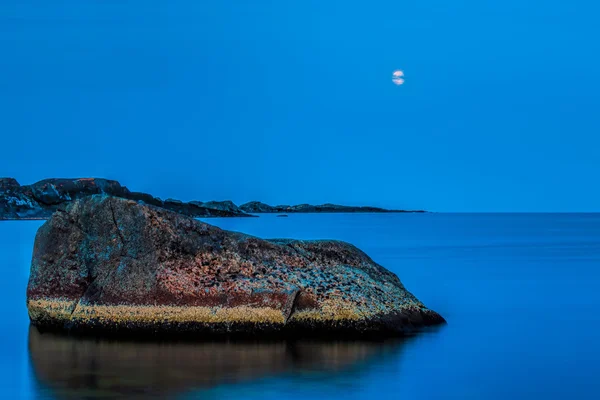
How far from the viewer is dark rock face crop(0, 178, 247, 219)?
139m

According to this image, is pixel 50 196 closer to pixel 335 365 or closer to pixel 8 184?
pixel 8 184

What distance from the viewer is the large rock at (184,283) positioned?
11531mm

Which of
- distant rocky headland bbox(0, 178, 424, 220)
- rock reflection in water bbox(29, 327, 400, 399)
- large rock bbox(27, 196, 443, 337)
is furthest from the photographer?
distant rocky headland bbox(0, 178, 424, 220)

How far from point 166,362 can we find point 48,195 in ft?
466

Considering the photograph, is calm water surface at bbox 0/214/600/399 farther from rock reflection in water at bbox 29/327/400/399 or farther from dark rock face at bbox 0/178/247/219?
dark rock face at bbox 0/178/247/219

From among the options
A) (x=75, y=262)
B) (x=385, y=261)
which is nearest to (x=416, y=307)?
(x=75, y=262)

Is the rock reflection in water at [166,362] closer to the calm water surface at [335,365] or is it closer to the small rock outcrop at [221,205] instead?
the calm water surface at [335,365]

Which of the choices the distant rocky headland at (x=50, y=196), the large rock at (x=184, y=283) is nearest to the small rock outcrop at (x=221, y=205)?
the distant rocky headland at (x=50, y=196)

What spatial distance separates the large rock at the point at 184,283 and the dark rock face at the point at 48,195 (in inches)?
4789

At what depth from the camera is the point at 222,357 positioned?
10.5m

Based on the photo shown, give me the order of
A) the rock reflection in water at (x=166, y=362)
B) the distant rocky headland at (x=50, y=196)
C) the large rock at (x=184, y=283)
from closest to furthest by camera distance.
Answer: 1. the rock reflection in water at (x=166, y=362)
2. the large rock at (x=184, y=283)
3. the distant rocky headland at (x=50, y=196)

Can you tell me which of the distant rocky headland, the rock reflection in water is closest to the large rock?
the rock reflection in water

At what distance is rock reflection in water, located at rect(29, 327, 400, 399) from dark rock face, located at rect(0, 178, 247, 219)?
123 meters

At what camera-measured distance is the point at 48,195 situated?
143625 millimetres
